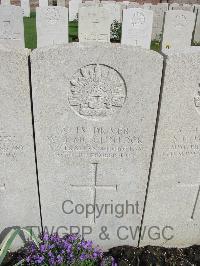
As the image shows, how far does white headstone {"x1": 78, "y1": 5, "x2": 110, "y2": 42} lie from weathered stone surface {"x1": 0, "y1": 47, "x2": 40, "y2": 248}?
562cm

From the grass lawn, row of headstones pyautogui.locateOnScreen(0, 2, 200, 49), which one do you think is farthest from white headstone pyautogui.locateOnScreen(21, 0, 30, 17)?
row of headstones pyautogui.locateOnScreen(0, 2, 200, 49)

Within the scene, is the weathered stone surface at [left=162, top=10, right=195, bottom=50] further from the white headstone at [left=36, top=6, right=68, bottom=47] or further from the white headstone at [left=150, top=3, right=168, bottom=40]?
the white headstone at [left=150, top=3, right=168, bottom=40]

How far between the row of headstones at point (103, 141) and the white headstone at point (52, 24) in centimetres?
550

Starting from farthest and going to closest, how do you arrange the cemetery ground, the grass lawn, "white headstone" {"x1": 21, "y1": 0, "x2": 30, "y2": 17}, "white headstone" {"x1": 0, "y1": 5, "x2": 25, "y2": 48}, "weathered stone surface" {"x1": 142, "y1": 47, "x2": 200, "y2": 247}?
"white headstone" {"x1": 21, "y1": 0, "x2": 30, "y2": 17}, the grass lawn, "white headstone" {"x1": 0, "y1": 5, "x2": 25, "y2": 48}, the cemetery ground, "weathered stone surface" {"x1": 142, "y1": 47, "x2": 200, "y2": 247}

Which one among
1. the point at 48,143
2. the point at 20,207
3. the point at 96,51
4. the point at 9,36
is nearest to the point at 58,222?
the point at 20,207

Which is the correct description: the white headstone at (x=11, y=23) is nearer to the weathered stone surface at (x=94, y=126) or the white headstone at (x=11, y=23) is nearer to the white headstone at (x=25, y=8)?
the weathered stone surface at (x=94, y=126)

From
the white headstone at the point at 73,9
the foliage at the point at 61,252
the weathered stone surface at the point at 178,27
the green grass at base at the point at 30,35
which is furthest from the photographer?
the white headstone at the point at 73,9

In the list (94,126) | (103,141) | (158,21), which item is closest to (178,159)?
(103,141)

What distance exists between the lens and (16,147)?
2.45m

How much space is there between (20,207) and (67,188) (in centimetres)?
48

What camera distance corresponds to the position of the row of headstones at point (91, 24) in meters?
7.35

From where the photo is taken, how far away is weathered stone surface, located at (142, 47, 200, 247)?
2219mm

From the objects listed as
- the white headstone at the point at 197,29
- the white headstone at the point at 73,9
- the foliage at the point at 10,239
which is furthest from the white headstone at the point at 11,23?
the white headstone at the point at 73,9

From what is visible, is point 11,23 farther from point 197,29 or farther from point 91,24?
point 197,29
